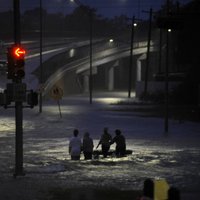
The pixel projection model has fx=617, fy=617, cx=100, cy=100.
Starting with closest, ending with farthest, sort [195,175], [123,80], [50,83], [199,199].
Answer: [199,199] < [195,175] < [50,83] < [123,80]

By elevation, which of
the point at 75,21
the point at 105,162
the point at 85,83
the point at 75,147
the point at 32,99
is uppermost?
the point at 75,21

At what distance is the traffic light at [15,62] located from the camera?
698 inches

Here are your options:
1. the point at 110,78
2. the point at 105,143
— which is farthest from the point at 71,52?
the point at 105,143

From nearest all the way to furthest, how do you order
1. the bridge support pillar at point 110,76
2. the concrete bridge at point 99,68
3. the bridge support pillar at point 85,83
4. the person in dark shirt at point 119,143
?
the person in dark shirt at point 119,143 → the concrete bridge at point 99,68 → the bridge support pillar at point 85,83 → the bridge support pillar at point 110,76

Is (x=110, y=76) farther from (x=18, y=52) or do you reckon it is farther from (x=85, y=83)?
(x=18, y=52)

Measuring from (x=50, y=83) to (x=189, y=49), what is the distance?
2111cm

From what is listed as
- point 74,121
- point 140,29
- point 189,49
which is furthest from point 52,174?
point 140,29

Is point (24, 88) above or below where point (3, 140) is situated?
above

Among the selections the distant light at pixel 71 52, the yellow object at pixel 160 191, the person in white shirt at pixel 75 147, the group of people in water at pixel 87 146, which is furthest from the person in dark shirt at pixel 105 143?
the distant light at pixel 71 52

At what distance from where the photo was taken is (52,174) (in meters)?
18.0

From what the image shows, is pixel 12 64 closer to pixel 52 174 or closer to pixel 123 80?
pixel 52 174

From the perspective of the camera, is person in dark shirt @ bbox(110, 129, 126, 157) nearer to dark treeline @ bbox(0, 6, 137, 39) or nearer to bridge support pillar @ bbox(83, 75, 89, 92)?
bridge support pillar @ bbox(83, 75, 89, 92)

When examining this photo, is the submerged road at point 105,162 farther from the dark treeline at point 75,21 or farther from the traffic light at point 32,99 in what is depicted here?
the dark treeline at point 75,21

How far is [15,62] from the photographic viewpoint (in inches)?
698
